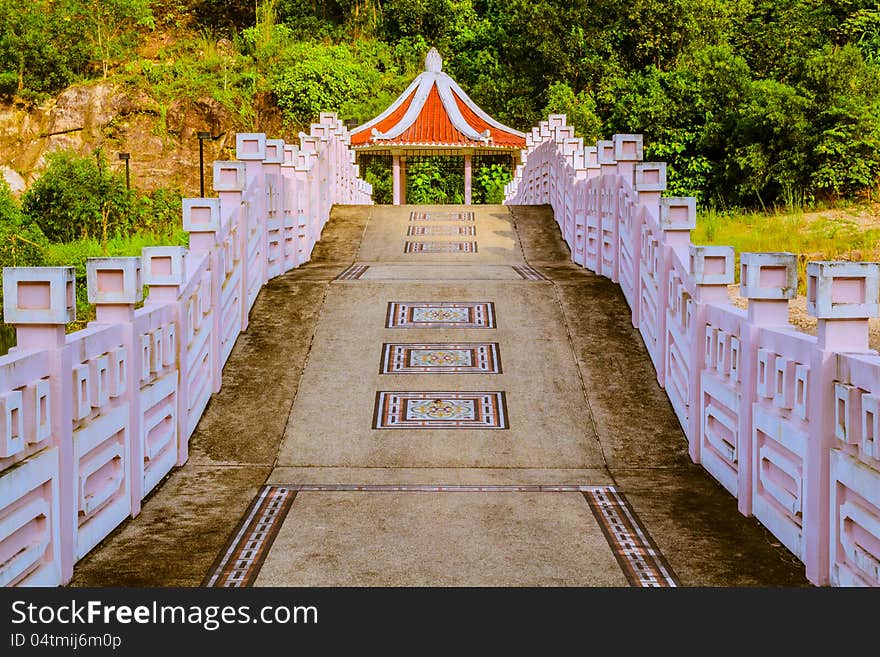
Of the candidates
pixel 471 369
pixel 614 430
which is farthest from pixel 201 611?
pixel 471 369

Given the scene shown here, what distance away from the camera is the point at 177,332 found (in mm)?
7906

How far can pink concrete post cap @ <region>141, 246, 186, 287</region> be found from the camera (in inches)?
306

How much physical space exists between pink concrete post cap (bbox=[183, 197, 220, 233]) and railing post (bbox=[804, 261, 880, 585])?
17.1 ft

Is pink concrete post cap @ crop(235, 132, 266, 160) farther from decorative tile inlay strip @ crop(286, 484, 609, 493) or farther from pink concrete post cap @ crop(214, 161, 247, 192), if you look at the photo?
decorative tile inlay strip @ crop(286, 484, 609, 493)

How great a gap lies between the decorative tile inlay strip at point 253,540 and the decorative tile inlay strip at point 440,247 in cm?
840

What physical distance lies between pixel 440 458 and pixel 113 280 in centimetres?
287

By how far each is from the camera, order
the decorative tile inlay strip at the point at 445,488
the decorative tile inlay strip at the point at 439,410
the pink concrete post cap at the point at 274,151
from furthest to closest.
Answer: the pink concrete post cap at the point at 274,151, the decorative tile inlay strip at the point at 439,410, the decorative tile inlay strip at the point at 445,488

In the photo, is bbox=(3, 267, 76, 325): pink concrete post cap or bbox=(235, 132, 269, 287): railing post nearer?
bbox=(3, 267, 76, 325): pink concrete post cap

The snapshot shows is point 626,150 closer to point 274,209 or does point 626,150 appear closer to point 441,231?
point 274,209

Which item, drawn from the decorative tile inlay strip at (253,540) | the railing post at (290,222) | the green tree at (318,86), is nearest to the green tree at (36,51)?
the green tree at (318,86)

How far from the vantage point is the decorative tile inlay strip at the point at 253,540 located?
5.89m

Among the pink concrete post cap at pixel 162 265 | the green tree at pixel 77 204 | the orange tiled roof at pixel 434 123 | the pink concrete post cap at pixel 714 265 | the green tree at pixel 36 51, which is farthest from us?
the green tree at pixel 36 51

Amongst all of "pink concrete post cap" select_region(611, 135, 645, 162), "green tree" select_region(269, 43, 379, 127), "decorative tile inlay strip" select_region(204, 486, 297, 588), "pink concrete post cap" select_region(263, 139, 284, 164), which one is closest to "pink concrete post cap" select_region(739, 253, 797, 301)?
"decorative tile inlay strip" select_region(204, 486, 297, 588)

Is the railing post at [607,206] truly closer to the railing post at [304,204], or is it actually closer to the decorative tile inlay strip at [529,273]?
the decorative tile inlay strip at [529,273]
